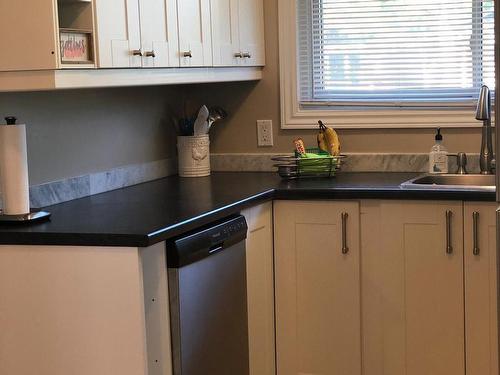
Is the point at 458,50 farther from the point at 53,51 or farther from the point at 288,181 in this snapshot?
the point at 53,51

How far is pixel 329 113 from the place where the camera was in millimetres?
4066

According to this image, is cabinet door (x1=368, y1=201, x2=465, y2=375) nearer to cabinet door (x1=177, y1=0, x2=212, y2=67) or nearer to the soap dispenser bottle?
the soap dispenser bottle

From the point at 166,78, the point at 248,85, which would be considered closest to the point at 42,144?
the point at 166,78

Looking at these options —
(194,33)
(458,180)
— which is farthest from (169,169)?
(458,180)

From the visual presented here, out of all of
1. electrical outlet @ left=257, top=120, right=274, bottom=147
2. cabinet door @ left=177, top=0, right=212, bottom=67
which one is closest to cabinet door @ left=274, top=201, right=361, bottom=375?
cabinet door @ left=177, top=0, right=212, bottom=67

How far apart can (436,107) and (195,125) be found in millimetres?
1054

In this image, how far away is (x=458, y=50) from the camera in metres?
3.89

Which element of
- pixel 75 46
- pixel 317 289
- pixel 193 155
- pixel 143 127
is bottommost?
pixel 317 289

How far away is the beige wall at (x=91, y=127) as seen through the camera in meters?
3.04

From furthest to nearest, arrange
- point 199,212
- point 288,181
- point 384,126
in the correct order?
point 384,126 → point 288,181 → point 199,212

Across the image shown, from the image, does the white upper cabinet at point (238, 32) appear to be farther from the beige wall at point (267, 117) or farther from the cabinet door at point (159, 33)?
the cabinet door at point (159, 33)

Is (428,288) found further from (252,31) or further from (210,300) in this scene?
(252,31)

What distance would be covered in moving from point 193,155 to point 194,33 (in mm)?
735

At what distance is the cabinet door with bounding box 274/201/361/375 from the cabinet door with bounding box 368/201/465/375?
6 centimetres
